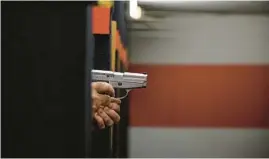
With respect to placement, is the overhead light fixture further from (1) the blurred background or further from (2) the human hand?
(2) the human hand

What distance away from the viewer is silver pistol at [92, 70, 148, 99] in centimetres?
145

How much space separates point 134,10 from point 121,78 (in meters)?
1.23

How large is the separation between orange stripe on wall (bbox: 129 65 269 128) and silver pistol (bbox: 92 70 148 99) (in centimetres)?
88

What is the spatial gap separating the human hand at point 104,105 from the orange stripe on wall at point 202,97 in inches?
46.0

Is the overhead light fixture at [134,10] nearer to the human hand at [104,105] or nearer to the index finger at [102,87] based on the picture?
the human hand at [104,105]

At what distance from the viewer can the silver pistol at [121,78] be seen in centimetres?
145

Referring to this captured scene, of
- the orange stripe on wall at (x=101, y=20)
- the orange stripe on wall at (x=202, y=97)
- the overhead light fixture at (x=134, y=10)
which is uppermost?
the overhead light fixture at (x=134, y=10)

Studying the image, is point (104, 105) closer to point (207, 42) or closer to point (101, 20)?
point (101, 20)

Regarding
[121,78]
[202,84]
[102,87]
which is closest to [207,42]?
[202,84]

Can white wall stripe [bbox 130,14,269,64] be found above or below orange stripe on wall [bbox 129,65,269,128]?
above

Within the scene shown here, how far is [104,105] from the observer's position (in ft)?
4.66

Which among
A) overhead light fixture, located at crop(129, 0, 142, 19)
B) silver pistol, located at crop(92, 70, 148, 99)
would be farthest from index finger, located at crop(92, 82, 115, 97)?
overhead light fixture, located at crop(129, 0, 142, 19)

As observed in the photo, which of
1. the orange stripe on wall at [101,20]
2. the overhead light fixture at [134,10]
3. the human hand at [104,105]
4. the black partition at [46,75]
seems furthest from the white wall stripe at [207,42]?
the black partition at [46,75]

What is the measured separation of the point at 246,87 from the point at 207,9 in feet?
1.89
